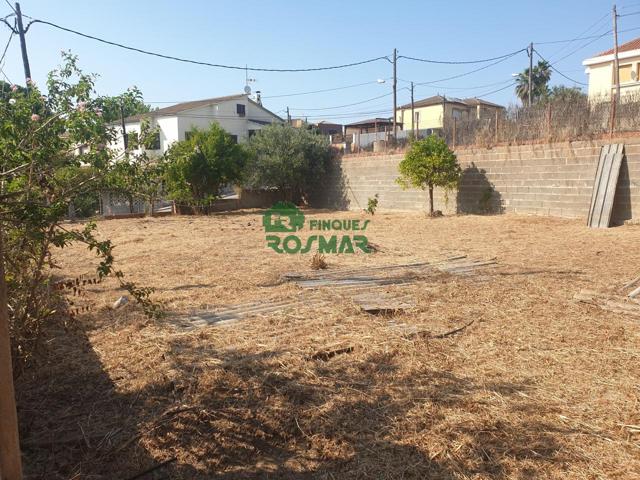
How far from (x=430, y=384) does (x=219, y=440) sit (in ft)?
4.64

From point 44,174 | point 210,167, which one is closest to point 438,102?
point 210,167

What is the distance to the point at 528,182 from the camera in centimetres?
1284

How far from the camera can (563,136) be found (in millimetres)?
12094

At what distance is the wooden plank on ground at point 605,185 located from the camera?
1052 centimetres

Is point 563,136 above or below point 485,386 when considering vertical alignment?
above

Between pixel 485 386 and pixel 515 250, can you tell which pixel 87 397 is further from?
pixel 515 250

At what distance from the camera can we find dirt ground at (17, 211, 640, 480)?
2.42 meters

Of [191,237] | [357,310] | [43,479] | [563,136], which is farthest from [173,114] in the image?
[43,479]

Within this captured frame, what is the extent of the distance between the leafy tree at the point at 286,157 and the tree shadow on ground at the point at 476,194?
23.6ft

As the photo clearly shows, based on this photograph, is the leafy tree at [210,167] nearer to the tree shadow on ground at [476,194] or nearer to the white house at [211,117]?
the tree shadow on ground at [476,194]

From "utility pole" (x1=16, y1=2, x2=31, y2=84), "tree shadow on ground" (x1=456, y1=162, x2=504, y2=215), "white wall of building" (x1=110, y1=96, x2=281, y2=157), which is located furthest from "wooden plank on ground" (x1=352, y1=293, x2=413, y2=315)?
"white wall of building" (x1=110, y1=96, x2=281, y2=157)

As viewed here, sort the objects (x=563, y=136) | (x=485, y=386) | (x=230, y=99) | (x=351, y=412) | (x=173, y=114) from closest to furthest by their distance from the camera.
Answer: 1. (x=351, y=412)
2. (x=485, y=386)
3. (x=563, y=136)
4. (x=173, y=114)
5. (x=230, y=99)

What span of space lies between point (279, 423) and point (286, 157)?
57.0 ft

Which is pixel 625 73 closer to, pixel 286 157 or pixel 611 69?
pixel 611 69
